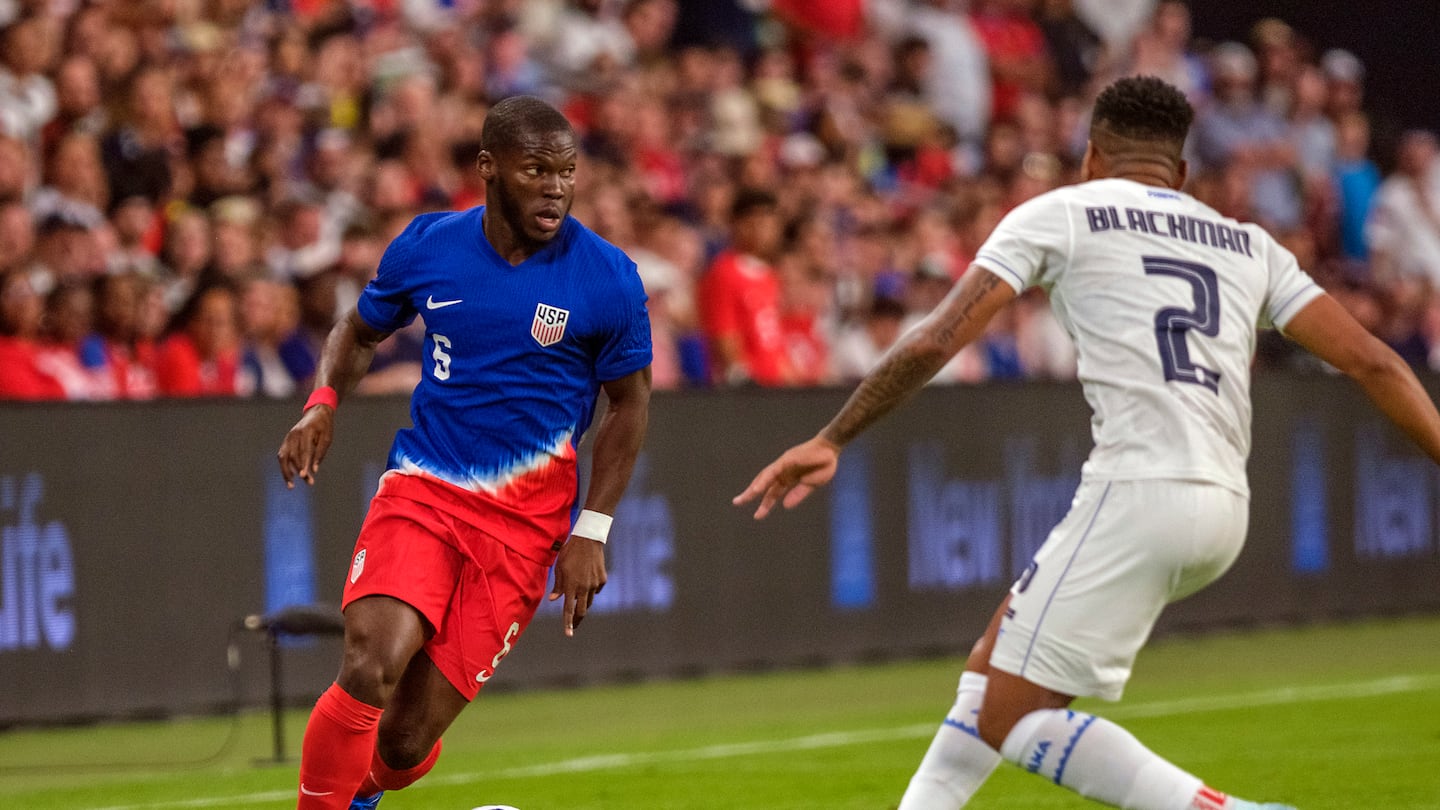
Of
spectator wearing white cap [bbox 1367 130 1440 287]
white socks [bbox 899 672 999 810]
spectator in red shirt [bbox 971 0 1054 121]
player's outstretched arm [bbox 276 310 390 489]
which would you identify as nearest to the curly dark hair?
white socks [bbox 899 672 999 810]

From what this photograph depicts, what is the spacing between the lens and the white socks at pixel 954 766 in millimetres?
5387

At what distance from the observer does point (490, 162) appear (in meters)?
6.10

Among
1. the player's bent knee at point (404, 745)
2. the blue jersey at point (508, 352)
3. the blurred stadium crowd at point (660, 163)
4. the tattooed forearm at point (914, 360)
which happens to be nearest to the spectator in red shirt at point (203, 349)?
the blurred stadium crowd at point (660, 163)

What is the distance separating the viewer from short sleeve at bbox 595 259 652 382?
6117 millimetres

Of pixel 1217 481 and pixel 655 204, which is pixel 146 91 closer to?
pixel 655 204

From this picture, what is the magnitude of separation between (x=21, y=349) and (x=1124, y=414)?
6.98 meters

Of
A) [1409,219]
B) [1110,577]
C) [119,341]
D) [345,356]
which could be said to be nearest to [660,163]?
[119,341]

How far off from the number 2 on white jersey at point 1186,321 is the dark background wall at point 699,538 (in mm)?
6518

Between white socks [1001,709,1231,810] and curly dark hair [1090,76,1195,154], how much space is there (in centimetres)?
151

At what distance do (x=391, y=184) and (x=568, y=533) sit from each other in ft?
22.3

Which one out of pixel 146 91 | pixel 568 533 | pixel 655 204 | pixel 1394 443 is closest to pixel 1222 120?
pixel 1394 443

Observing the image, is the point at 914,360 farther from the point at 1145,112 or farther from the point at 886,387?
the point at 1145,112

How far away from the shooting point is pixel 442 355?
20.2ft

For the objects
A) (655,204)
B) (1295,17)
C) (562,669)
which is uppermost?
(1295,17)
